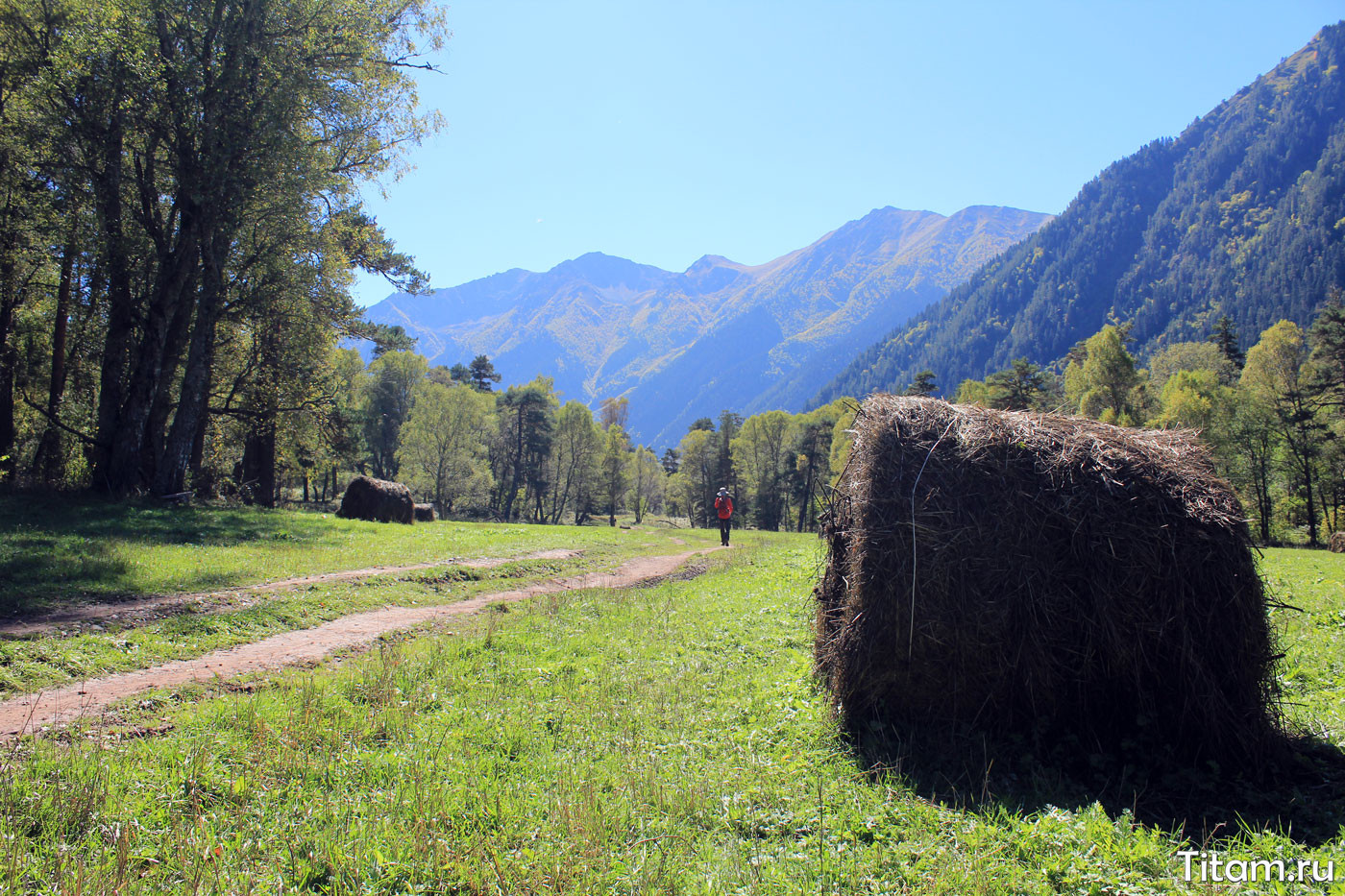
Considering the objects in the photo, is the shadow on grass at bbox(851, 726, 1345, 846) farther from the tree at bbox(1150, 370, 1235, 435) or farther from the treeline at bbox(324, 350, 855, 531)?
the tree at bbox(1150, 370, 1235, 435)

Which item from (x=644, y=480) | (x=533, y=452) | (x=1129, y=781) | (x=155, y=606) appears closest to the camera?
(x=1129, y=781)

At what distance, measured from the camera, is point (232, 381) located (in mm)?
27281

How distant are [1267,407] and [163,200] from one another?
77.2 meters

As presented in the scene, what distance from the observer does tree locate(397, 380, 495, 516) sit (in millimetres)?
59688

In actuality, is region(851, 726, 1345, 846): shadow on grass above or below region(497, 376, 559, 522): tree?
below

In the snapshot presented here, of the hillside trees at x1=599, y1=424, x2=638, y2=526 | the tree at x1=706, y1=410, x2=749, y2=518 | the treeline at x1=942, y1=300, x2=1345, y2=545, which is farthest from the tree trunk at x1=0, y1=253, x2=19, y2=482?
the tree at x1=706, y1=410, x2=749, y2=518

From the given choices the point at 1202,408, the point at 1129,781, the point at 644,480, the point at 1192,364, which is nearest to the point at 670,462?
the point at 644,480

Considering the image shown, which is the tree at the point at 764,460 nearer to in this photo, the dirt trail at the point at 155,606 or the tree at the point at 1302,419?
the tree at the point at 1302,419

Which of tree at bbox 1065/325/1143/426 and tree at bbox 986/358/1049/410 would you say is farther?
tree at bbox 1065/325/1143/426

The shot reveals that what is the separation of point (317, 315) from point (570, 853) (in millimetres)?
26397

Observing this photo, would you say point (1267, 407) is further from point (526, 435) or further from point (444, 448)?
point (444, 448)

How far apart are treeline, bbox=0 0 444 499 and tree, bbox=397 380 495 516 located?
34278 mm

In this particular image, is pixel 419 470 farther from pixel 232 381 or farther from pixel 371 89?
pixel 371 89

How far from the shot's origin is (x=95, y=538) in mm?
14281
